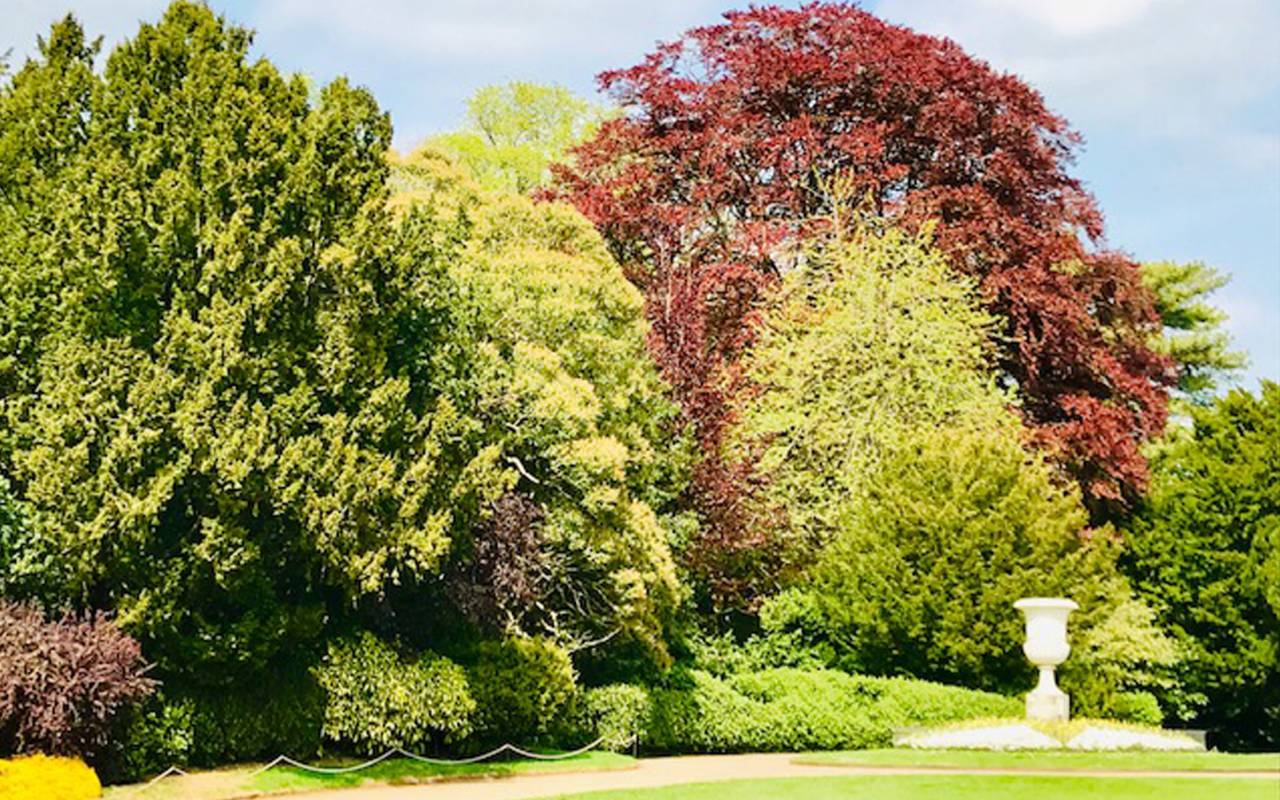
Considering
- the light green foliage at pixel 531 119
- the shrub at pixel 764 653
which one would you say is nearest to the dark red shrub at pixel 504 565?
the shrub at pixel 764 653

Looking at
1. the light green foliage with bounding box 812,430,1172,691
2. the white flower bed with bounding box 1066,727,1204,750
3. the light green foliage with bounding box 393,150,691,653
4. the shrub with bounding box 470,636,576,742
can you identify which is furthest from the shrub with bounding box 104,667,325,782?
the light green foliage with bounding box 812,430,1172,691

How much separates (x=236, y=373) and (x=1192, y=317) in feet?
108

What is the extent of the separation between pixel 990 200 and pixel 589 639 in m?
15.0

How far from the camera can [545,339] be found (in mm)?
23234

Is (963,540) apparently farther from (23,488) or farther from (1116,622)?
(23,488)

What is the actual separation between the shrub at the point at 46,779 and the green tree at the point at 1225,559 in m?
20.3

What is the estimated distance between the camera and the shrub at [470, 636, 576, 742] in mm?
20469

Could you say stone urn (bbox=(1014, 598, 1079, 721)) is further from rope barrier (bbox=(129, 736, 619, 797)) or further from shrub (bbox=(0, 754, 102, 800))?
shrub (bbox=(0, 754, 102, 800))

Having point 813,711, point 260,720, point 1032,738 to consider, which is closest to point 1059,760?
point 1032,738

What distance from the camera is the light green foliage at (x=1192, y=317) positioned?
43625 millimetres

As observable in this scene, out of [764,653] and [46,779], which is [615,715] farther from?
[46,779]

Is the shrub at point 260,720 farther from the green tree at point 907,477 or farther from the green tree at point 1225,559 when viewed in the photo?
the green tree at point 1225,559

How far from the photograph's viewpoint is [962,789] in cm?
1580

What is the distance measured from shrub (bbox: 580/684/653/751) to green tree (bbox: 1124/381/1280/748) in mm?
Answer: 11525
